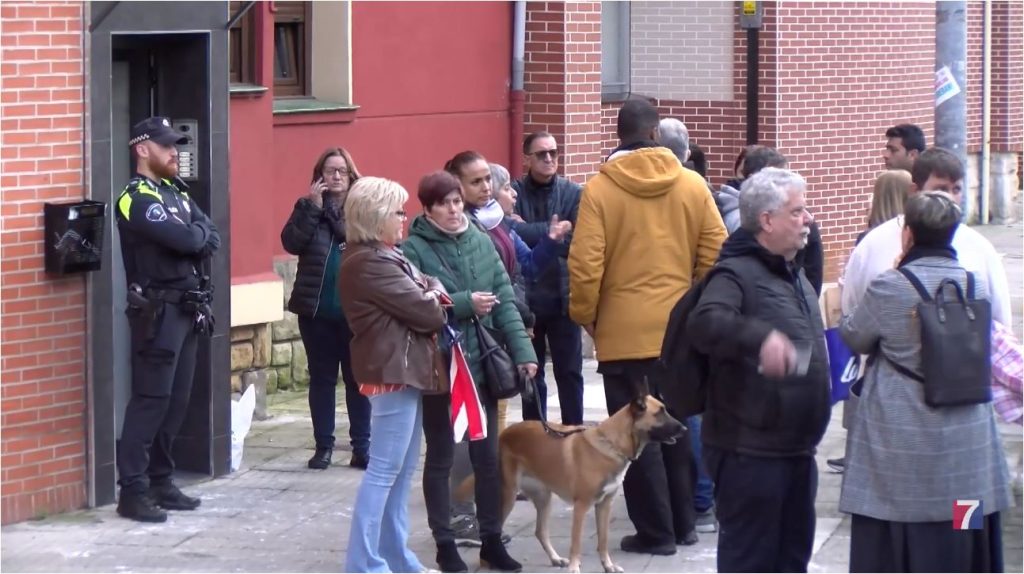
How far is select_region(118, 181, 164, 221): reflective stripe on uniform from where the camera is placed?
7.43 metres

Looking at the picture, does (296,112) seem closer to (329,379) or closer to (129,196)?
(329,379)

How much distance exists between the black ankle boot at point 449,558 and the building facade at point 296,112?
6.49ft

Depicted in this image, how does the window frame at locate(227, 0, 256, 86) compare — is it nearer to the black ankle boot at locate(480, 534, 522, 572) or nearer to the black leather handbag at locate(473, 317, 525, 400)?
the black leather handbag at locate(473, 317, 525, 400)

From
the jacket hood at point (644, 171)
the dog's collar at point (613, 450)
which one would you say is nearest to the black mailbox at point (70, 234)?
the jacket hood at point (644, 171)

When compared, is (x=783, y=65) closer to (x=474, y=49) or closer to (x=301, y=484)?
(x=474, y=49)

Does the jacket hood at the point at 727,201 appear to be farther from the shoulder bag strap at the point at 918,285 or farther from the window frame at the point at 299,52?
the window frame at the point at 299,52

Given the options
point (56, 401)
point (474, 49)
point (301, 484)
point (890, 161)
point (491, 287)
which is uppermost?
point (474, 49)

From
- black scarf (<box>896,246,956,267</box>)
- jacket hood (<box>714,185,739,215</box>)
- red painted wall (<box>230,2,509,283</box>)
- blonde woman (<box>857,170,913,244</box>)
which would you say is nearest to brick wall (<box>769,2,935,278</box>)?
red painted wall (<box>230,2,509,283</box>)

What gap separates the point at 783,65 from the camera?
47.2ft

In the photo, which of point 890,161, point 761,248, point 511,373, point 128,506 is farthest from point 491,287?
point 890,161

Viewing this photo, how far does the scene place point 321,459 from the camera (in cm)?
875

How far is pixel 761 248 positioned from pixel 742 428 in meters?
0.60

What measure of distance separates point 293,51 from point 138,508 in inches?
180

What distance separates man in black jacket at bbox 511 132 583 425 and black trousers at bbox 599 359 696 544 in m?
0.76
